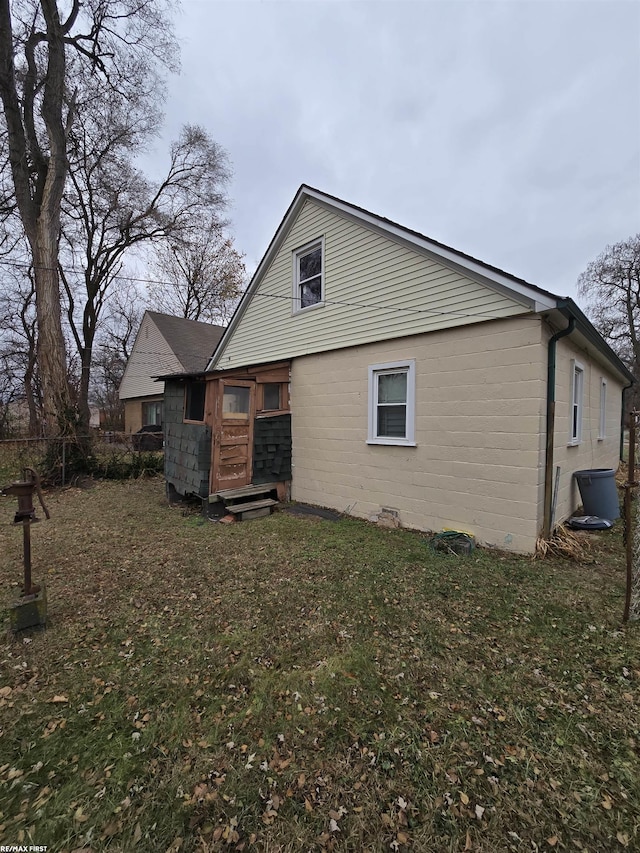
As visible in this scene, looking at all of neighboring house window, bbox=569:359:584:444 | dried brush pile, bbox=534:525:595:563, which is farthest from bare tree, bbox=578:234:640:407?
dried brush pile, bbox=534:525:595:563

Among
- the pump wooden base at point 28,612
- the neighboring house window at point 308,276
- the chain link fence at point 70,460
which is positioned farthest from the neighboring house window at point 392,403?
the chain link fence at point 70,460

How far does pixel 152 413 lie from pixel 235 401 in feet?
52.6

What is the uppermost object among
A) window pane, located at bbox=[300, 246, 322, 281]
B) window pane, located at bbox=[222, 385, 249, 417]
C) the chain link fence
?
window pane, located at bbox=[300, 246, 322, 281]

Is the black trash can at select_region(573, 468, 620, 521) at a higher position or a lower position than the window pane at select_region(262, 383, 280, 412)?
lower

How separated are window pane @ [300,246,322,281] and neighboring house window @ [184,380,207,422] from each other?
329cm

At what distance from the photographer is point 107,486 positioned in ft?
30.6

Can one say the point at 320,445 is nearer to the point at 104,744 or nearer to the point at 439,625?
the point at 439,625

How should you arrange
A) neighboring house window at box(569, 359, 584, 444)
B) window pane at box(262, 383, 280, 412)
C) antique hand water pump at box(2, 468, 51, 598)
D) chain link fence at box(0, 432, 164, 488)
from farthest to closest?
chain link fence at box(0, 432, 164, 488) → window pane at box(262, 383, 280, 412) → neighboring house window at box(569, 359, 584, 444) → antique hand water pump at box(2, 468, 51, 598)

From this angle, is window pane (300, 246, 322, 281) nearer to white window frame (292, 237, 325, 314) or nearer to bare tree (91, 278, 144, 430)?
white window frame (292, 237, 325, 314)

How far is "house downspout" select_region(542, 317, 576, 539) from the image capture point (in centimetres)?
464

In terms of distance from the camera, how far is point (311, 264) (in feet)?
25.4

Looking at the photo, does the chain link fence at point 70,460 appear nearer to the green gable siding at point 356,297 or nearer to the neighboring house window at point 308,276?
the green gable siding at point 356,297

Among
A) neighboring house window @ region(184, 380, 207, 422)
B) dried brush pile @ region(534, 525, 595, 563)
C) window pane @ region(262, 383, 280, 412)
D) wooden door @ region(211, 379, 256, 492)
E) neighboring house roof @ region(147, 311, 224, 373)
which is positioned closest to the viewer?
dried brush pile @ region(534, 525, 595, 563)

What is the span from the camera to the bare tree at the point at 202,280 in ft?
74.7
